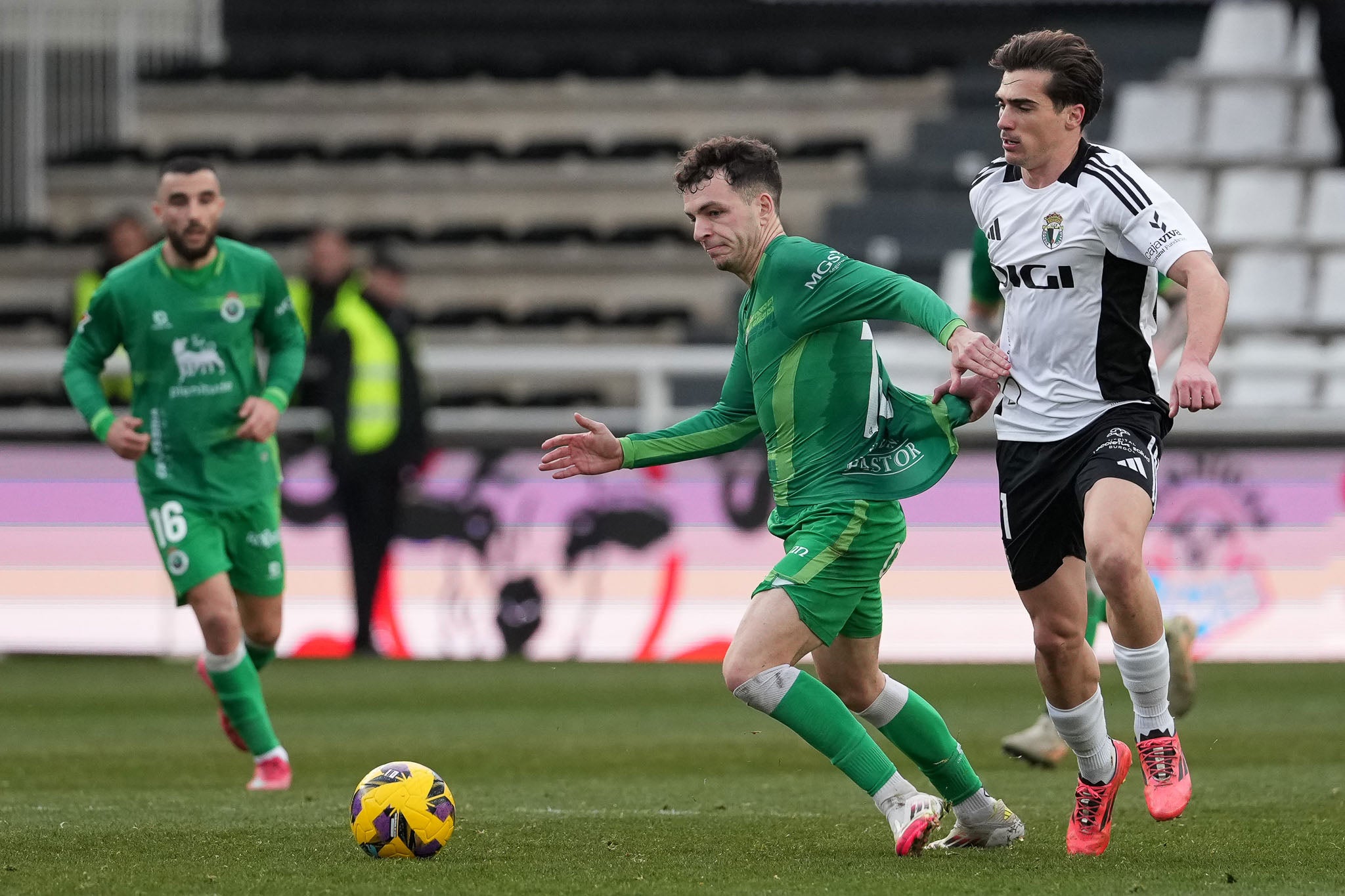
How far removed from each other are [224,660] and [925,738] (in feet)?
9.94

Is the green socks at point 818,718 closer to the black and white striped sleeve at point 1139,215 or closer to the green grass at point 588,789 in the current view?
the green grass at point 588,789

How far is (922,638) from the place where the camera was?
39.7 feet

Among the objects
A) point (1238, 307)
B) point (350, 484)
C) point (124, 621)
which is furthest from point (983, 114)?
point (124, 621)

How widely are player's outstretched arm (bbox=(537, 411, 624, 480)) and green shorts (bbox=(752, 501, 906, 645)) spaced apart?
0.53 m

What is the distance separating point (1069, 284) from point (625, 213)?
1282cm

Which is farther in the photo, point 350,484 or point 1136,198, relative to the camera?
point 350,484

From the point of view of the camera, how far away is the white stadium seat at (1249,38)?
1772 centimetres

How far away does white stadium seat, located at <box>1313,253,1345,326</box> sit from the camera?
15672mm

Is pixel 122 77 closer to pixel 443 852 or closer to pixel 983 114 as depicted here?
pixel 983 114

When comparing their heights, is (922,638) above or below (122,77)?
below

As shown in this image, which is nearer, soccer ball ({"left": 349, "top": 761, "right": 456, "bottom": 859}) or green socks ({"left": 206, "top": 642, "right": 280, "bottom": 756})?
soccer ball ({"left": 349, "top": 761, "right": 456, "bottom": 859})

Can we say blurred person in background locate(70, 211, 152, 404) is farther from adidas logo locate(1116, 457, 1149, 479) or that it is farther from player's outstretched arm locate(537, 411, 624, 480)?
adidas logo locate(1116, 457, 1149, 479)

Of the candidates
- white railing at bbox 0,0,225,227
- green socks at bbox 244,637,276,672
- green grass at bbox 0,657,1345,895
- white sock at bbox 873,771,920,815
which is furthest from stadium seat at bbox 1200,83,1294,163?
white sock at bbox 873,771,920,815

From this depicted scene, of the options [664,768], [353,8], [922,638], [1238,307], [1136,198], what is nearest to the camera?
[1136,198]
